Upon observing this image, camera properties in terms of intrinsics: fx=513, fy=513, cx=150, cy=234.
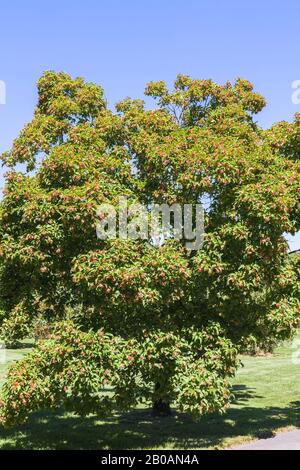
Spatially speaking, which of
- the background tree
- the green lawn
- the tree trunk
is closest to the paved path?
the green lawn

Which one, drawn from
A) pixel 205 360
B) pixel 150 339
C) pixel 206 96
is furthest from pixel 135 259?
pixel 206 96

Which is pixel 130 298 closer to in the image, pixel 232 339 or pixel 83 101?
pixel 232 339

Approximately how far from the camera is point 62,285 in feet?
52.1

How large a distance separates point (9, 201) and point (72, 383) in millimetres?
5356

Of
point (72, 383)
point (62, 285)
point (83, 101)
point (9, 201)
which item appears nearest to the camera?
point (72, 383)

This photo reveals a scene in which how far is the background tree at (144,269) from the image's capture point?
1286 cm

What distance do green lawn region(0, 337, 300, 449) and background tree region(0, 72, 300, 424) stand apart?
6.88 feet

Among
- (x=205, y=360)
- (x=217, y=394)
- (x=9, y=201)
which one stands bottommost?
(x=217, y=394)

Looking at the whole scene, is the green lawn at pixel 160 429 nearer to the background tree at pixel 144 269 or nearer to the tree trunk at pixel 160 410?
the tree trunk at pixel 160 410

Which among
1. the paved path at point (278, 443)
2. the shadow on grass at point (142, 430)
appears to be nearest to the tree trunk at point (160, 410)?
the shadow on grass at point (142, 430)

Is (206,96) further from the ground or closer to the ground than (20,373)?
further from the ground

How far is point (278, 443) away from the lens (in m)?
14.5

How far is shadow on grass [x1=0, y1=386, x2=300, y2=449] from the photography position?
50.2ft

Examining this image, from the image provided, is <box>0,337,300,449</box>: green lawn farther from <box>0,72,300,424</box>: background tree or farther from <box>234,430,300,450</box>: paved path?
<box>0,72,300,424</box>: background tree
